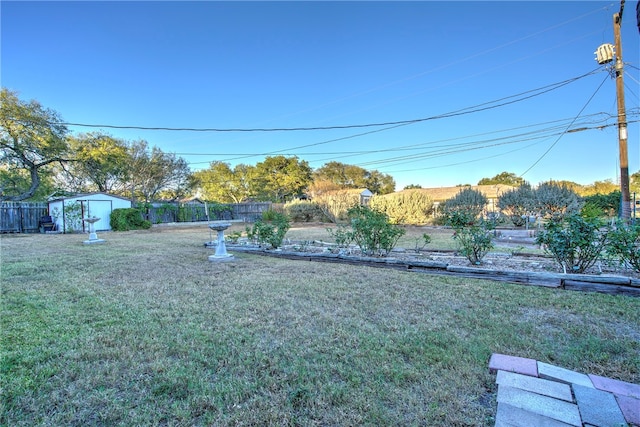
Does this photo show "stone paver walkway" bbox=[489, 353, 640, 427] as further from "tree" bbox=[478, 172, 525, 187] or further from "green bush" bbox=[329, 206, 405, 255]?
"tree" bbox=[478, 172, 525, 187]

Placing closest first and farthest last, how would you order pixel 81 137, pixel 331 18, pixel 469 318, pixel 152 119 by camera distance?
1. pixel 469 318
2. pixel 331 18
3. pixel 152 119
4. pixel 81 137

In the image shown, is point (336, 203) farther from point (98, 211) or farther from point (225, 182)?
point (225, 182)

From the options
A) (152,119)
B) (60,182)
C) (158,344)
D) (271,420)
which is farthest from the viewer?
(60,182)

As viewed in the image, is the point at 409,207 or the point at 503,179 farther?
the point at 503,179

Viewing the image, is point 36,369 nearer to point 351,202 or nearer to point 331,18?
point 331,18

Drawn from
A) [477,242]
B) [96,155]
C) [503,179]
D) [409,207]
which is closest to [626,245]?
[477,242]

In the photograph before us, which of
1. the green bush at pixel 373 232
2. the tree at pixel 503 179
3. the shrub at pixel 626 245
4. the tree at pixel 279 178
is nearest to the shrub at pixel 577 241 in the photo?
the shrub at pixel 626 245

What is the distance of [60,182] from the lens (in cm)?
2119

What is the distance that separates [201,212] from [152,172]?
6.95 metres

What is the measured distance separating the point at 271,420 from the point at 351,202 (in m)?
13.9

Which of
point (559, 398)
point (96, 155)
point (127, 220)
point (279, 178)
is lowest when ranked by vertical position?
point (559, 398)

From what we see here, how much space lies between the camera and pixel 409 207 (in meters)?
13.4

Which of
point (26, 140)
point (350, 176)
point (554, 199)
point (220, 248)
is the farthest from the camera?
point (350, 176)

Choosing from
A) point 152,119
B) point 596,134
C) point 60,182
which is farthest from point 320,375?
point 60,182
